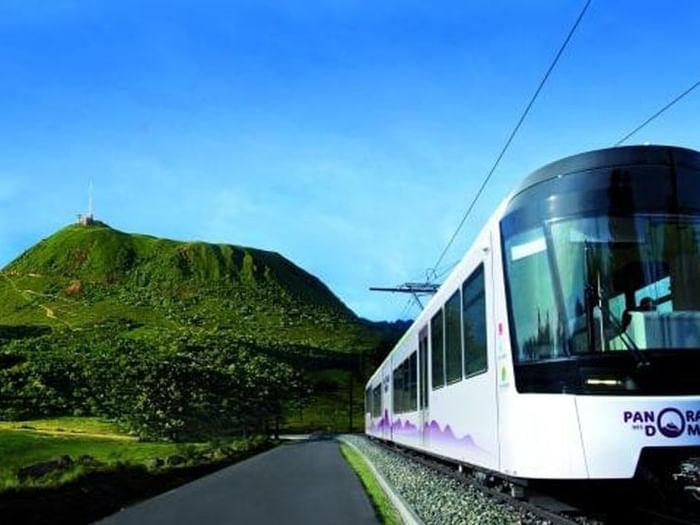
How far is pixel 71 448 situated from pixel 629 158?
119 feet

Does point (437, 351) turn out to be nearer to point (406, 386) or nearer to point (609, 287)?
point (609, 287)

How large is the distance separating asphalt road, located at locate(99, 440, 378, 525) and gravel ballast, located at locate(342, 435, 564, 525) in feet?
2.55

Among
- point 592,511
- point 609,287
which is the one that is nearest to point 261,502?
point 592,511

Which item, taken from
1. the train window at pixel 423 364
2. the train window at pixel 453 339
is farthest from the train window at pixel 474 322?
the train window at pixel 423 364

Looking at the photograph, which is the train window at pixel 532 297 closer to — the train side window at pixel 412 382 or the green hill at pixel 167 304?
the train side window at pixel 412 382

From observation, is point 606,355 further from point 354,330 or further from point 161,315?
point 354,330

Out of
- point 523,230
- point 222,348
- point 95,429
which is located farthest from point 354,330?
point 523,230

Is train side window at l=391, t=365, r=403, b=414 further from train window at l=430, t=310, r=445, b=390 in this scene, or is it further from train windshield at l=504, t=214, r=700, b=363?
train windshield at l=504, t=214, r=700, b=363

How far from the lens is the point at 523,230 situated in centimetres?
1010

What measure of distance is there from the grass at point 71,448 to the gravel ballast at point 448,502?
26.0ft

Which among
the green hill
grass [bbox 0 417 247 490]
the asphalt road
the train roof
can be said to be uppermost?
the green hill

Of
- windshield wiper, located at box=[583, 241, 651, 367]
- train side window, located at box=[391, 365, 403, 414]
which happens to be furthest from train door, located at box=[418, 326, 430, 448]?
windshield wiper, located at box=[583, 241, 651, 367]

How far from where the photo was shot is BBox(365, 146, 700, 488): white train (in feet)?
28.9

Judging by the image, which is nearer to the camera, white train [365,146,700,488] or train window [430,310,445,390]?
white train [365,146,700,488]
